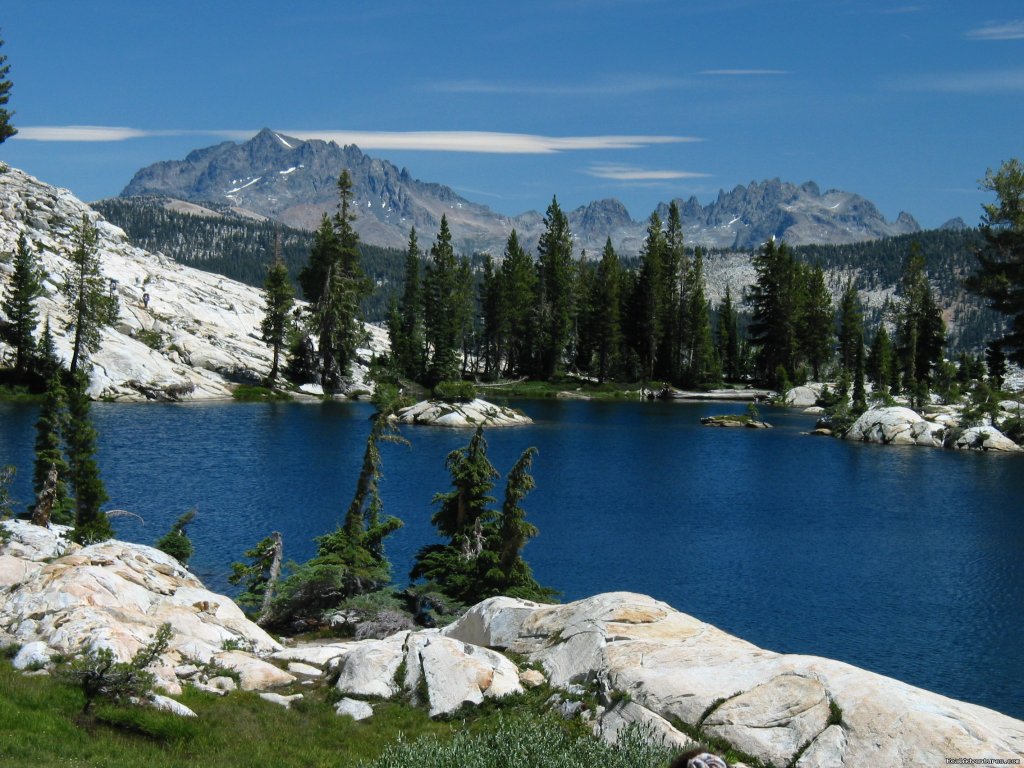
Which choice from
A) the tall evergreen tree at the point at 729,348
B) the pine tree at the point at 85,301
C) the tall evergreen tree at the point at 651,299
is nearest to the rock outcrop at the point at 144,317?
the pine tree at the point at 85,301

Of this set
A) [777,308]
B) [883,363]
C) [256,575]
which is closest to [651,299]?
[777,308]

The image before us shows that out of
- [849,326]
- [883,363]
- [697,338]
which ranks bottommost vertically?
[883,363]

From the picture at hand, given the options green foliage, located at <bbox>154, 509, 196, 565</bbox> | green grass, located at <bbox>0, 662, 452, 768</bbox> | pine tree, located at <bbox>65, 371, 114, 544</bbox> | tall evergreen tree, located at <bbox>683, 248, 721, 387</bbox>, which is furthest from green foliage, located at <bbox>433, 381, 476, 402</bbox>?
green grass, located at <bbox>0, 662, 452, 768</bbox>

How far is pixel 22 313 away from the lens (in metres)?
95.5

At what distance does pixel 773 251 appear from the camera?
465 ft

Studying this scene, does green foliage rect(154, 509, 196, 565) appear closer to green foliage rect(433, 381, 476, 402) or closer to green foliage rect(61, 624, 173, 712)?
green foliage rect(61, 624, 173, 712)

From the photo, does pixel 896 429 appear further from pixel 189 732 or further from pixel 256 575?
pixel 189 732

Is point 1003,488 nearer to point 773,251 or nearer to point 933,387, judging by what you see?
point 933,387

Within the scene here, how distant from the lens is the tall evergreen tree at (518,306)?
134m

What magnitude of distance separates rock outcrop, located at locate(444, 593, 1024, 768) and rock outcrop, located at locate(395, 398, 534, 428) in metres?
72.6

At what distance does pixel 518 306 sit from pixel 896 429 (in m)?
58.3

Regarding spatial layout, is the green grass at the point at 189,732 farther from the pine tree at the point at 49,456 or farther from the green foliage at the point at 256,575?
the pine tree at the point at 49,456

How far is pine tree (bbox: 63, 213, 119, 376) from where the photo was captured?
93125 mm

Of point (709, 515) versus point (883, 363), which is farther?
point (883, 363)
